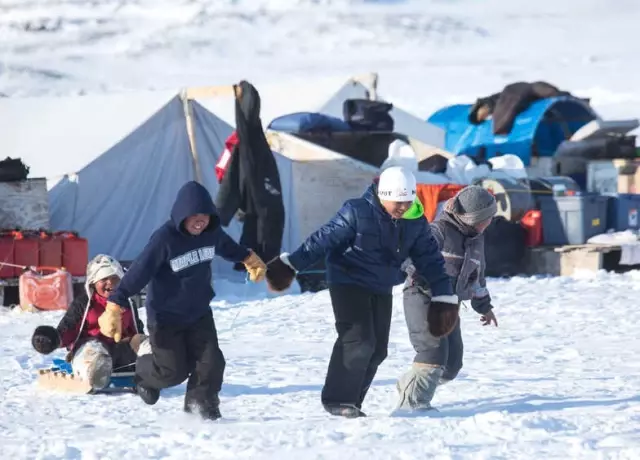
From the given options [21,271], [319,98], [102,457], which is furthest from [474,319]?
[319,98]

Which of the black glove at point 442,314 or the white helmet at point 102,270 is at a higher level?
the white helmet at point 102,270

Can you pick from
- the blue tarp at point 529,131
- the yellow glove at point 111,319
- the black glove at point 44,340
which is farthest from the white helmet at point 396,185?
the blue tarp at point 529,131

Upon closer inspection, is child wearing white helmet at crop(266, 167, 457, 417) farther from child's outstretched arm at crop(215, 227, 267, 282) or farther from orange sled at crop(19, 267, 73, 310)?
orange sled at crop(19, 267, 73, 310)

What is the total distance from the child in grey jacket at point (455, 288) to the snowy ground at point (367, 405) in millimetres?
186

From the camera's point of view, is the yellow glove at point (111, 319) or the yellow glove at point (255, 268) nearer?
the yellow glove at point (111, 319)

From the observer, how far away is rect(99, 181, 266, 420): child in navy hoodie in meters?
6.00

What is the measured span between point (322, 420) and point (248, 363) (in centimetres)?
256

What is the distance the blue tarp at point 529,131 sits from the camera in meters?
20.3

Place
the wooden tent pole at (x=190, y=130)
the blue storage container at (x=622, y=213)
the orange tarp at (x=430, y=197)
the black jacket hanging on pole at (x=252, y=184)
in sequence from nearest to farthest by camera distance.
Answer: the black jacket hanging on pole at (x=252, y=184) → the wooden tent pole at (x=190, y=130) → the orange tarp at (x=430, y=197) → the blue storage container at (x=622, y=213)

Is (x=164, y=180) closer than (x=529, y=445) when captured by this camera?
No

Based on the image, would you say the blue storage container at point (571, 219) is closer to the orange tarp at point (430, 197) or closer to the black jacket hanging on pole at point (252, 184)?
the orange tarp at point (430, 197)

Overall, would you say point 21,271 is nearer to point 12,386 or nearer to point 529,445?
point 12,386

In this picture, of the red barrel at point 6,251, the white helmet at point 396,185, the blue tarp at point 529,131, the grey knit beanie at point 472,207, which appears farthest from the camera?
the blue tarp at point 529,131

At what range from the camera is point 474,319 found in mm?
10969
